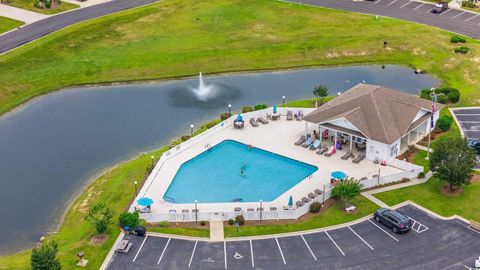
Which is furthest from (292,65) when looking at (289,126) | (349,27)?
(289,126)

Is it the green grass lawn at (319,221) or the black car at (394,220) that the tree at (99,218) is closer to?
the green grass lawn at (319,221)

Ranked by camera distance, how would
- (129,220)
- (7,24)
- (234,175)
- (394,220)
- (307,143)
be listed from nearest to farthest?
(129,220) < (394,220) < (234,175) < (307,143) < (7,24)

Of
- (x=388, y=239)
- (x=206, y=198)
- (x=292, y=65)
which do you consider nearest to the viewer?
(x=388, y=239)

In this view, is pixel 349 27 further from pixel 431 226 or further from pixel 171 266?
pixel 171 266

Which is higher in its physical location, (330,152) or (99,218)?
(99,218)

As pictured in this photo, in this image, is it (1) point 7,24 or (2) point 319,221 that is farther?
(1) point 7,24

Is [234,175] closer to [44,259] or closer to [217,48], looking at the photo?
[44,259]

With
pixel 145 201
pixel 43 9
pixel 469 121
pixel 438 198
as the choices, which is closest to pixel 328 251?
pixel 438 198
